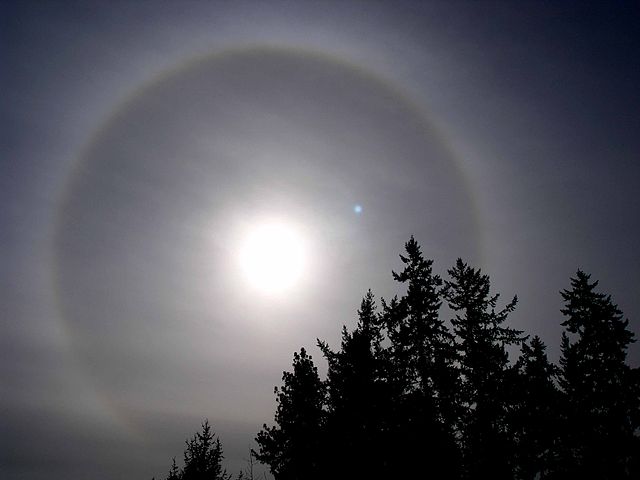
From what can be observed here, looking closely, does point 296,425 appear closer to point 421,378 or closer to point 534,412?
point 421,378

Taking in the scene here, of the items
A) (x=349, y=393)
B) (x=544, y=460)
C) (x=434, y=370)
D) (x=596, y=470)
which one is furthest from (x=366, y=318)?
(x=544, y=460)

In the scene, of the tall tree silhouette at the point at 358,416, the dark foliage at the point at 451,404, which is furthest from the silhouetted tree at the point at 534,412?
the tall tree silhouette at the point at 358,416

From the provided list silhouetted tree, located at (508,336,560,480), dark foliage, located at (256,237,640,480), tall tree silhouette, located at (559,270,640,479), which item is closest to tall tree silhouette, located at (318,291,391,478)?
dark foliage, located at (256,237,640,480)

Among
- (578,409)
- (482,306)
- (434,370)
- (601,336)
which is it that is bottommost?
(578,409)

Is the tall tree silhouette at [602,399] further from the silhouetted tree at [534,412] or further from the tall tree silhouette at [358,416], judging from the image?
the tall tree silhouette at [358,416]

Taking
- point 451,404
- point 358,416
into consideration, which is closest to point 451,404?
point 451,404

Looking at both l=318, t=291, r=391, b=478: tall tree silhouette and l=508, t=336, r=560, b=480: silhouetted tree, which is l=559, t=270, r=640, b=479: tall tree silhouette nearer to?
l=508, t=336, r=560, b=480: silhouetted tree

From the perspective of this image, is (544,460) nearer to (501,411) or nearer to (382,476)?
(501,411)
